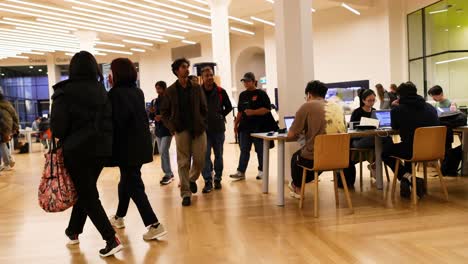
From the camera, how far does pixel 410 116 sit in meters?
4.16

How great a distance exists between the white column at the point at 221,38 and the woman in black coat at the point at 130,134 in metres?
8.79

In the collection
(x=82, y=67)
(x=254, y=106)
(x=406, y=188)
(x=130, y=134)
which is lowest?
(x=406, y=188)

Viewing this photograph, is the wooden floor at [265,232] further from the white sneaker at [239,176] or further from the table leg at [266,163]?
the white sneaker at [239,176]

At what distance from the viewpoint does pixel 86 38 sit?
1556 centimetres

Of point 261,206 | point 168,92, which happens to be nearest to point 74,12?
point 168,92

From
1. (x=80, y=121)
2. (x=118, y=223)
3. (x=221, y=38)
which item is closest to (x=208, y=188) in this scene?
(x=118, y=223)

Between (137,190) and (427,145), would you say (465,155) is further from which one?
(137,190)

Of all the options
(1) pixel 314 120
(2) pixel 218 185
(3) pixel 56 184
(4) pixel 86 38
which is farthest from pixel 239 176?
(4) pixel 86 38

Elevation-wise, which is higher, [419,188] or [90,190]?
[90,190]

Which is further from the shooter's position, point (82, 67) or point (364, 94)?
point (364, 94)

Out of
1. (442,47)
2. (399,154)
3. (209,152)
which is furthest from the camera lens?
(442,47)

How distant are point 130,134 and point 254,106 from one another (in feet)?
8.55

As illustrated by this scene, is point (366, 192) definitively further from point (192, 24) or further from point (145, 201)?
point (192, 24)

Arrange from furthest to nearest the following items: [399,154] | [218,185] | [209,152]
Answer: [218,185]
[209,152]
[399,154]
